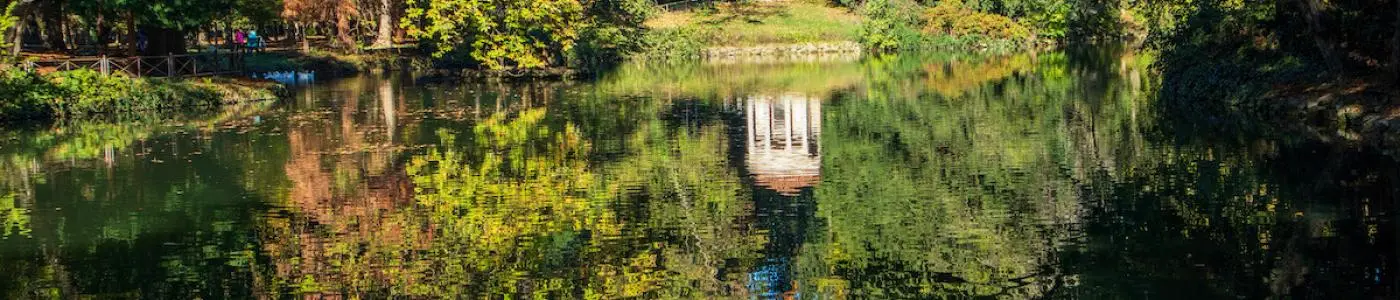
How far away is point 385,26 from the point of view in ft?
233

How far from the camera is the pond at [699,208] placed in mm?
13328

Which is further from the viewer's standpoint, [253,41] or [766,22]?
[766,22]

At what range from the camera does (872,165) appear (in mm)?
22531

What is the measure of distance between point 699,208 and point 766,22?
7282 cm

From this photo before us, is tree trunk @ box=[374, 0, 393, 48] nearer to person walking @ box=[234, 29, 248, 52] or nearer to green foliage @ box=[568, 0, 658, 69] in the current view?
person walking @ box=[234, 29, 248, 52]

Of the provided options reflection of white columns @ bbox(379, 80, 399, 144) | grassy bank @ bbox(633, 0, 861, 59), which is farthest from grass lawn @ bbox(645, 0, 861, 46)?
reflection of white columns @ bbox(379, 80, 399, 144)

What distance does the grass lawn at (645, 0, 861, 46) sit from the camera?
84.8 m

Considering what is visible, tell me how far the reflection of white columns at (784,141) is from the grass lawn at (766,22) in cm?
4371

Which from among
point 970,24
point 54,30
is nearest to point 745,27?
point 970,24

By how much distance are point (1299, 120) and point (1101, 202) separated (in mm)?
10498

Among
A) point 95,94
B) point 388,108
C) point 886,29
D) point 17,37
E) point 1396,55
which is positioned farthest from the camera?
point 886,29

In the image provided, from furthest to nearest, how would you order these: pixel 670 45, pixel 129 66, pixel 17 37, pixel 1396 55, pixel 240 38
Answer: pixel 670 45 → pixel 240 38 → pixel 129 66 → pixel 17 37 → pixel 1396 55

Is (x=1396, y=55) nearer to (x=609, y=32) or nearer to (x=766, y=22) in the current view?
(x=609, y=32)

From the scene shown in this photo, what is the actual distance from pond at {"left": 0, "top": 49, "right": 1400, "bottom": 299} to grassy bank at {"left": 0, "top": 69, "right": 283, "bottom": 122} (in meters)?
2.89
